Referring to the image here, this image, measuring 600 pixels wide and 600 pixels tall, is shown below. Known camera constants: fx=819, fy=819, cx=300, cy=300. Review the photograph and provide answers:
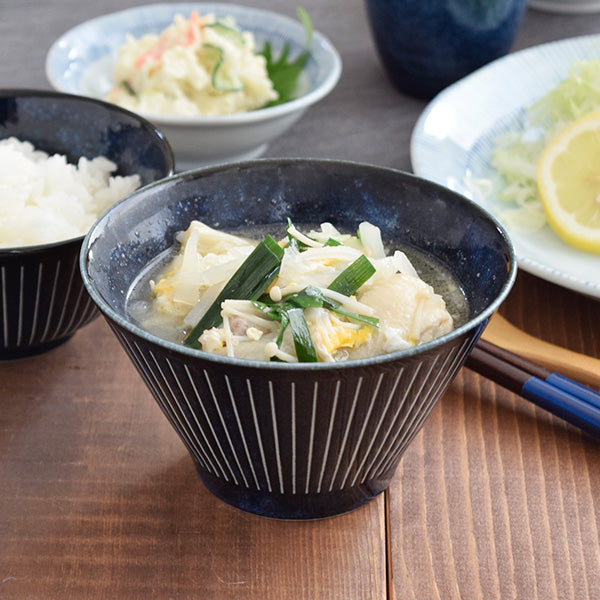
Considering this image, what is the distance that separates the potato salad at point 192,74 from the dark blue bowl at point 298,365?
824 mm

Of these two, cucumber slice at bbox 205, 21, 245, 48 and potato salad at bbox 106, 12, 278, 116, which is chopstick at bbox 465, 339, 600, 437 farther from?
cucumber slice at bbox 205, 21, 245, 48

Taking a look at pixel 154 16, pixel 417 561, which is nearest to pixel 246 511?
pixel 417 561

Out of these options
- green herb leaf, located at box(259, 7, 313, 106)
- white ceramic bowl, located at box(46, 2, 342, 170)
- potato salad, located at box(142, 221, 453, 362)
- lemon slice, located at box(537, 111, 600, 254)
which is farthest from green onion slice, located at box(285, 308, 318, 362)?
green herb leaf, located at box(259, 7, 313, 106)

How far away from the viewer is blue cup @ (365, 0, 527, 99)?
2.12m

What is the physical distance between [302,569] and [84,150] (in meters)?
0.91

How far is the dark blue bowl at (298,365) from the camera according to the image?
853mm

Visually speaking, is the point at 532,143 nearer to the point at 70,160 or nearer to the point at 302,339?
the point at 70,160

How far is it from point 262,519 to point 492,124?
1193mm

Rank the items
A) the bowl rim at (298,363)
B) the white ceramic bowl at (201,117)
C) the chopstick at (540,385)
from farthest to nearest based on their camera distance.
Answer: the white ceramic bowl at (201,117)
the chopstick at (540,385)
the bowl rim at (298,363)

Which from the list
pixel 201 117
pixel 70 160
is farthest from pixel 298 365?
pixel 201 117

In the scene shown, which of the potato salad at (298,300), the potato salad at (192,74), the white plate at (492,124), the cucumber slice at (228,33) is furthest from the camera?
the cucumber slice at (228,33)

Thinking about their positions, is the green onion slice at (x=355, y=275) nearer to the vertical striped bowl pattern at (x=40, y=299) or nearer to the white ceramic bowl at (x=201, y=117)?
the vertical striped bowl pattern at (x=40, y=299)

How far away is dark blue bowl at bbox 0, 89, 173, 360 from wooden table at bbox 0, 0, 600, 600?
0.09 m

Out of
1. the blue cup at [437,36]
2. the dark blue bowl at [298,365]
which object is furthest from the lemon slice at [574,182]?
the blue cup at [437,36]
